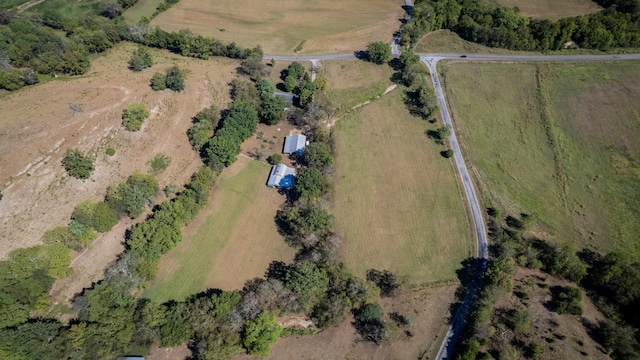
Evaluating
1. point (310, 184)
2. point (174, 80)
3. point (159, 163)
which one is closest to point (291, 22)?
point (174, 80)

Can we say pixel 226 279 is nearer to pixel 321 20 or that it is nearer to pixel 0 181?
A: pixel 0 181

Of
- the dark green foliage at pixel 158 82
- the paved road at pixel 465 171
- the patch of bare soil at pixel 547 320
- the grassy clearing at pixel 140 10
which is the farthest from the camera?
the grassy clearing at pixel 140 10

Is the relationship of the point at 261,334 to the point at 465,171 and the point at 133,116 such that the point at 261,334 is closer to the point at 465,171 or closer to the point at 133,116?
the point at 465,171

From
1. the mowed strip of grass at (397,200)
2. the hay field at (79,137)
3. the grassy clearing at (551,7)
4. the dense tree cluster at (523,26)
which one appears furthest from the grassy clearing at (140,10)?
the grassy clearing at (551,7)

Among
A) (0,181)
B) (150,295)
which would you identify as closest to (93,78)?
(0,181)

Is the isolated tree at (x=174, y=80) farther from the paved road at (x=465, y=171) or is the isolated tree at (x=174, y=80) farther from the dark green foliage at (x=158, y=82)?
the paved road at (x=465, y=171)

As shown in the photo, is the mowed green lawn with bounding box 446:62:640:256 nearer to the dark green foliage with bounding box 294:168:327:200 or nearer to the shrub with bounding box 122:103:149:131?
the dark green foliage with bounding box 294:168:327:200

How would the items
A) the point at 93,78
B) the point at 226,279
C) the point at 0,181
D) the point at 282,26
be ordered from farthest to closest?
the point at 282,26 < the point at 93,78 < the point at 0,181 < the point at 226,279
